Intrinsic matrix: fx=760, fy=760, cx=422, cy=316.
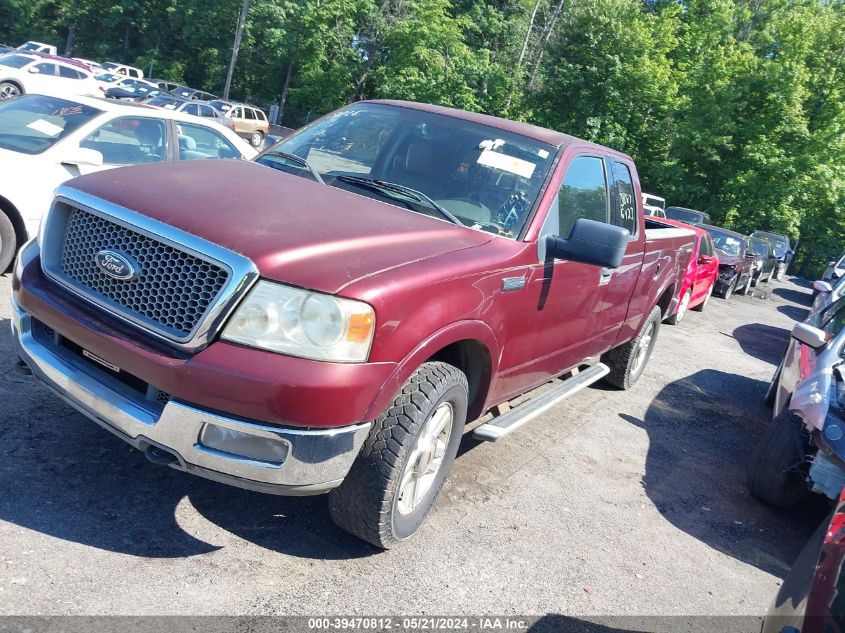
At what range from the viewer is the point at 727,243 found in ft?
60.3

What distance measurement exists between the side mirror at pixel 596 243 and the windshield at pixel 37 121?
482 centimetres

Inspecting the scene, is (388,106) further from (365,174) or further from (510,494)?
(510,494)

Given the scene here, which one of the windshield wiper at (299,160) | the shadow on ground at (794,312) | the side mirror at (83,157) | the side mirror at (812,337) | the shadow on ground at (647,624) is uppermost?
the windshield wiper at (299,160)

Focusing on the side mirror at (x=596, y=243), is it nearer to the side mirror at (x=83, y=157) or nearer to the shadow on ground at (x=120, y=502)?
the shadow on ground at (x=120, y=502)

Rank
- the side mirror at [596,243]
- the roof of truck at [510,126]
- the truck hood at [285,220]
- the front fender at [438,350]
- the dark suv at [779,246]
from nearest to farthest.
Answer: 1. the truck hood at [285,220]
2. the front fender at [438,350]
3. the side mirror at [596,243]
4. the roof of truck at [510,126]
5. the dark suv at [779,246]

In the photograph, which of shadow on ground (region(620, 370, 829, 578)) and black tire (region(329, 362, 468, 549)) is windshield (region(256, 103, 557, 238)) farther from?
shadow on ground (region(620, 370, 829, 578))

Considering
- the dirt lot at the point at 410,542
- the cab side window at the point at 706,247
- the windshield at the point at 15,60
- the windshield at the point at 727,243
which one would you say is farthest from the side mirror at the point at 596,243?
the windshield at the point at 15,60

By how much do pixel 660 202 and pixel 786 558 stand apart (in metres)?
21.7

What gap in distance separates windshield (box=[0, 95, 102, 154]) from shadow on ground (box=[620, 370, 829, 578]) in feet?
18.0

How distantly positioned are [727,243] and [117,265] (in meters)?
17.6

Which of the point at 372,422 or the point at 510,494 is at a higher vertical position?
the point at 372,422

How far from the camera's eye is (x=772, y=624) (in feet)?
8.54

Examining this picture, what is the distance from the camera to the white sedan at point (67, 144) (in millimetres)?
6230

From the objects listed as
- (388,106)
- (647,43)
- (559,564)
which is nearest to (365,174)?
(388,106)
